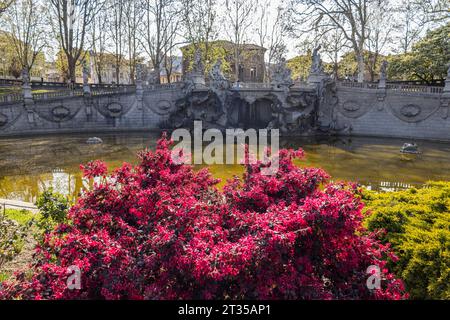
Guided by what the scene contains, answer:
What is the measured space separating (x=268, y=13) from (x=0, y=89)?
28901 mm

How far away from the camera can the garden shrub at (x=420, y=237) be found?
4008mm

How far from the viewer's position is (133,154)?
16703 mm

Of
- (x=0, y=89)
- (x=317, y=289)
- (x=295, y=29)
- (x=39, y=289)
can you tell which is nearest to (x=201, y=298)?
(x=317, y=289)

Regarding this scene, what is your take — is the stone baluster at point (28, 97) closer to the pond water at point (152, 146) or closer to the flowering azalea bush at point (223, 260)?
the pond water at point (152, 146)

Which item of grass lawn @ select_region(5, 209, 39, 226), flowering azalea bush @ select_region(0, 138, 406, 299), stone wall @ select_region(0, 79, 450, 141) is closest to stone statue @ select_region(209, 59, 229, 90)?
stone wall @ select_region(0, 79, 450, 141)

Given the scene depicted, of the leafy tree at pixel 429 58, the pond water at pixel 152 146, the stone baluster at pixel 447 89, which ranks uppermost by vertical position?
the leafy tree at pixel 429 58

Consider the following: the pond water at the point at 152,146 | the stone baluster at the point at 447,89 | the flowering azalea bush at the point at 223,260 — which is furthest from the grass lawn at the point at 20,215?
the stone baluster at the point at 447,89

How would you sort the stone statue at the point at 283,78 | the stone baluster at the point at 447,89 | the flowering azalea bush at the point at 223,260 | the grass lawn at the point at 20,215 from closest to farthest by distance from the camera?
1. the flowering azalea bush at the point at 223,260
2. the grass lawn at the point at 20,215
3. the stone baluster at the point at 447,89
4. the stone statue at the point at 283,78

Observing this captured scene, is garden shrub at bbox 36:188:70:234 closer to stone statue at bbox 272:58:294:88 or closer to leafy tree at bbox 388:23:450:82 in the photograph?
stone statue at bbox 272:58:294:88

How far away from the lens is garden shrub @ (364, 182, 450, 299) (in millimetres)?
4008

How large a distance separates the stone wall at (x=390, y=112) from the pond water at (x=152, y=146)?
6.89 feet

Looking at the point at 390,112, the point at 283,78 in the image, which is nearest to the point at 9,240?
the point at 283,78

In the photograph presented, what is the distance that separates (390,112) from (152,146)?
18990 mm

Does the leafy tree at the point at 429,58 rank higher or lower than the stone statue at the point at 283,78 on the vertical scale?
higher
